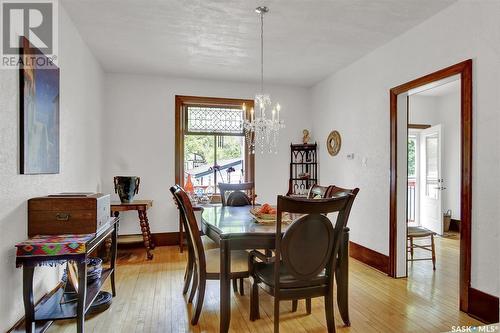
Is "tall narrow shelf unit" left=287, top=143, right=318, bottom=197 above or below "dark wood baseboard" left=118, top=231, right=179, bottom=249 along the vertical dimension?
above

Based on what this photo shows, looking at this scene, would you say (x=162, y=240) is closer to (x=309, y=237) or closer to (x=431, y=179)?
(x=309, y=237)

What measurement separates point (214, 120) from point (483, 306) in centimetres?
428

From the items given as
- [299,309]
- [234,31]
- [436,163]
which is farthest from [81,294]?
[436,163]

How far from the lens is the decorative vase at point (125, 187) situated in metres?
4.11

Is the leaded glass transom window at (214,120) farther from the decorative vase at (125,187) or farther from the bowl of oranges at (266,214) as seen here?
the bowl of oranges at (266,214)

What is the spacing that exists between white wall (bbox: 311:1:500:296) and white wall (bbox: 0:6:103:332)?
3492 millimetres

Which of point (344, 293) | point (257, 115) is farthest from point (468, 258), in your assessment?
point (257, 115)

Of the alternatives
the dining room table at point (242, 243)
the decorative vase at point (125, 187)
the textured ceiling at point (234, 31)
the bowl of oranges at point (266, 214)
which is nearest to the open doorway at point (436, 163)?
the textured ceiling at point (234, 31)

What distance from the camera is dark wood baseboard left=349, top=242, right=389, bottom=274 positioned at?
3613 mm

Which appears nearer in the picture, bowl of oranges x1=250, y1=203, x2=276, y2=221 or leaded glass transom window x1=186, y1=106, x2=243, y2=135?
bowl of oranges x1=250, y1=203, x2=276, y2=221

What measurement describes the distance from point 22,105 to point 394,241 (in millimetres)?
3765

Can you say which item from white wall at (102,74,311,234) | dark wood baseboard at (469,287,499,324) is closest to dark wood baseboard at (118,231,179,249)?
white wall at (102,74,311,234)

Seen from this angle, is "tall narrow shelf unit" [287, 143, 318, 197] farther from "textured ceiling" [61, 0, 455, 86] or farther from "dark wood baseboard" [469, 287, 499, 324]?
"dark wood baseboard" [469, 287, 499, 324]

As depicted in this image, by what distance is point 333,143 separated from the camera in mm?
4875
